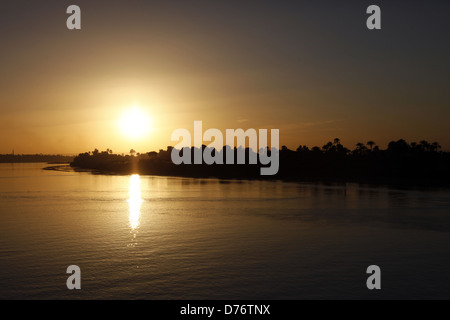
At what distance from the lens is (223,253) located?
72.0 feet

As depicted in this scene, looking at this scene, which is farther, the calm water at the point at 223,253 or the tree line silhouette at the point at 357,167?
the tree line silhouette at the point at 357,167

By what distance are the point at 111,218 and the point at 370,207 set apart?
2754 cm

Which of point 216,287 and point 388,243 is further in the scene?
point 388,243

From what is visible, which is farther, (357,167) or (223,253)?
(357,167)

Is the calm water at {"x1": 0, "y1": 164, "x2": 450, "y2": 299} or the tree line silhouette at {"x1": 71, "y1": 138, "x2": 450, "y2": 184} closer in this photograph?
the calm water at {"x1": 0, "y1": 164, "x2": 450, "y2": 299}

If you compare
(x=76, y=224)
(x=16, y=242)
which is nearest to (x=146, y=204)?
(x=76, y=224)

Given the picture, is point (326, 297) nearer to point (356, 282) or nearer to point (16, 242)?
point (356, 282)

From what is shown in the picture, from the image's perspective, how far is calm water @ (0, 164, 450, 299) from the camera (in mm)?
15906

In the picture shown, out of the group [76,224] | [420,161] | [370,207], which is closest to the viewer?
[76,224]

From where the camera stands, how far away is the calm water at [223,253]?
626 inches

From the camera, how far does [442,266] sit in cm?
1942

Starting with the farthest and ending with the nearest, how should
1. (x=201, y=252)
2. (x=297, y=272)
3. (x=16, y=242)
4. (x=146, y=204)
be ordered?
1. (x=146, y=204)
2. (x=16, y=242)
3. (x=201, y=252)
4. (x=297, y=272)

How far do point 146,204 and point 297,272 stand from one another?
32287mm

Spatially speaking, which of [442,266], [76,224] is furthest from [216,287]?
[76,224]
